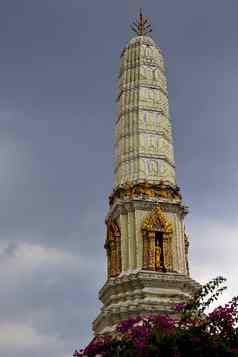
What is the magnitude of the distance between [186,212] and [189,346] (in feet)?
55.7

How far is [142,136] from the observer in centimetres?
3038

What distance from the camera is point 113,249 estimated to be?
28656 millimetres

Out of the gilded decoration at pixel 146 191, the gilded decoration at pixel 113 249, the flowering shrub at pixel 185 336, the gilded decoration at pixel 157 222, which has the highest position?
the gilded decoration at pixel 146 191

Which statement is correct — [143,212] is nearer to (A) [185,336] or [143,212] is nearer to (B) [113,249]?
(B) [113,249]

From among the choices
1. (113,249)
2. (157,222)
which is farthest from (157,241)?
(113,249)

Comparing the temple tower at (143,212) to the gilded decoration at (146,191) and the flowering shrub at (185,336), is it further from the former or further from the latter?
the flowering shrub at (185,336)

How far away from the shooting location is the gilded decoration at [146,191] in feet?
94.7

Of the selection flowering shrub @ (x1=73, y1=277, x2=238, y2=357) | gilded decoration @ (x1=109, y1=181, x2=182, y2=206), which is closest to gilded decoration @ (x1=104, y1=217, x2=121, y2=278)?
gilded decoration @ (x1=109, y1=181, x2=182, y2=206)

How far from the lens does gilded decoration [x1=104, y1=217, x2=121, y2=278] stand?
28312 mm

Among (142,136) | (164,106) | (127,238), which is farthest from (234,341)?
(164,106)

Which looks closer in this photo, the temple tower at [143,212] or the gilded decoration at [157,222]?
the temple tower at [143,212]

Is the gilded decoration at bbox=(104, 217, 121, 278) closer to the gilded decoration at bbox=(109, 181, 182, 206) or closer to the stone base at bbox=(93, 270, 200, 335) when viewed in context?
the stone base at bbox=(93, 270, 200, 335)

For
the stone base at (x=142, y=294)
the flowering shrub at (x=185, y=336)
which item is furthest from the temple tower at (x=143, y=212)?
the flowering shrub at (x=185, y=336)

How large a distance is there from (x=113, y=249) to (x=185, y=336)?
15.8m
